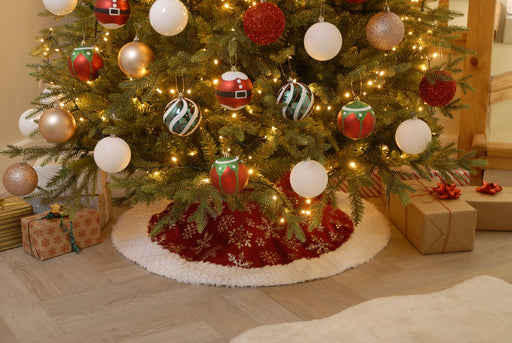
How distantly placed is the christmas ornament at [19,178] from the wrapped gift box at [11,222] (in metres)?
0.29

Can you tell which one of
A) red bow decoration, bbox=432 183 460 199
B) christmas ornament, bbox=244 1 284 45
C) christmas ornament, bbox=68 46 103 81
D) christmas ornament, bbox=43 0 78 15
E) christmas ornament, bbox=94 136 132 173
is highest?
christmas ornament, bbox=43 0 78 15

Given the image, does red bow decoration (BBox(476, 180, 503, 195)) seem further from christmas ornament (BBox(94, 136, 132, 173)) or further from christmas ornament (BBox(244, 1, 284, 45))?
christmas ornament (BBox(94, 136, 132, 173))

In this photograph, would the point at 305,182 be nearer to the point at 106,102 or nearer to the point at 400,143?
the point at 400,143

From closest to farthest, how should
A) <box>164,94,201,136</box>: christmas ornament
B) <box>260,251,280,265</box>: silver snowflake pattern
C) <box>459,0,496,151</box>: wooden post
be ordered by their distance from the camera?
1. <box>164,94,201,136</box>: christmas ornament
2. <box>260,251,280,265</box>: silver snowflake pattern
3. <box>459,0,496,151</box>: wooden post

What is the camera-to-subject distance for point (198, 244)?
6.47 ft

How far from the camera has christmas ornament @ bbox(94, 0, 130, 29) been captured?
1.48 meters

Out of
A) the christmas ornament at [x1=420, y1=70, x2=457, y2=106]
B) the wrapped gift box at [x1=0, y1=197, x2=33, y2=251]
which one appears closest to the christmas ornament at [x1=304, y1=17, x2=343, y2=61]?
the christmas ornament at [x1=420, y1=70, x2=457, y2=106]

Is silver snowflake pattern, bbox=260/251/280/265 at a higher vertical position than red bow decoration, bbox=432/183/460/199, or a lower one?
lower

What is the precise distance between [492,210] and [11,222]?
1753 millimetres

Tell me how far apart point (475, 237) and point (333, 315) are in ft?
2.68

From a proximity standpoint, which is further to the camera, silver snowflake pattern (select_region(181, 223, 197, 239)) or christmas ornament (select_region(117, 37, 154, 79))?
silver snowflake pattern (select_region(181, 223, 197, 239))

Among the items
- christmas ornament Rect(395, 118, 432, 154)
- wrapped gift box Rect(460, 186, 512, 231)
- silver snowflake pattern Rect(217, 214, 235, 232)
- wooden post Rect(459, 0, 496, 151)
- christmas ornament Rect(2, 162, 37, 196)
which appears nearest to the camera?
christmas ornament Rect(395, 118, 432, 154)

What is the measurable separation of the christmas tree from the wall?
0.81 meters

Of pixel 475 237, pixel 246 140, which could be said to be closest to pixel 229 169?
pixel 246 140
